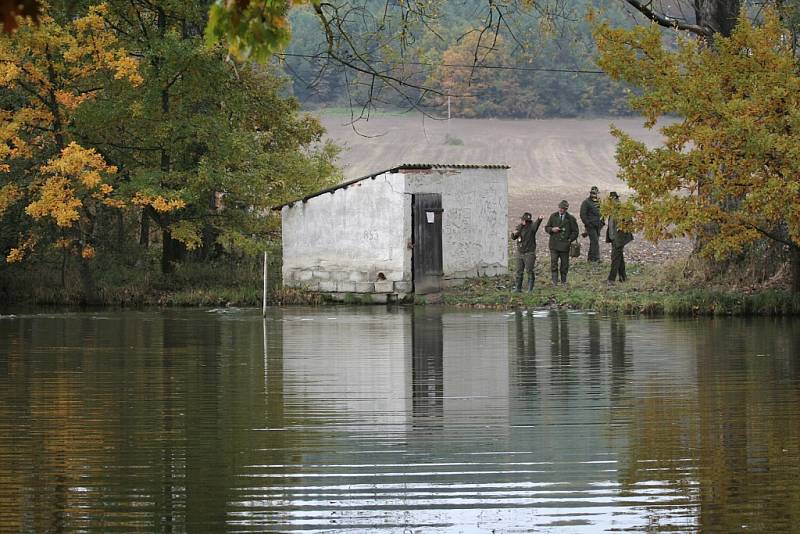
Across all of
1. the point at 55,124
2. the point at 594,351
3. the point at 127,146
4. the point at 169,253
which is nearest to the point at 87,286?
the point at 169,253

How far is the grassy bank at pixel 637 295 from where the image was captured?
27.5 m

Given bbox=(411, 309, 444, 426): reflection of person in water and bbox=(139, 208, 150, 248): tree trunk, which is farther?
bbox=(139, 208, 150, 248): tree trunk

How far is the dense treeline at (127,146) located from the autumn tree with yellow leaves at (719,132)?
10775 mm

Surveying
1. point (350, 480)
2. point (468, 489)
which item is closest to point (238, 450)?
point (350, 480)

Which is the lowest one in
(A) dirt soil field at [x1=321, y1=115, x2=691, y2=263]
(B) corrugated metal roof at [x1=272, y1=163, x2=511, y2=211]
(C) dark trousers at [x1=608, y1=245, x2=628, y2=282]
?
(C) dark trousers at [x1=608, y1=245, x2=628, y2=282]

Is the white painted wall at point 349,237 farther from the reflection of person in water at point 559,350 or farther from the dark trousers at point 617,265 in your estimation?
the reflection of person in water at point 559,350

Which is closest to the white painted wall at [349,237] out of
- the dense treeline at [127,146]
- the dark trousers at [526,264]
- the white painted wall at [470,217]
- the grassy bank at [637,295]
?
the white painted wall at [470,217]

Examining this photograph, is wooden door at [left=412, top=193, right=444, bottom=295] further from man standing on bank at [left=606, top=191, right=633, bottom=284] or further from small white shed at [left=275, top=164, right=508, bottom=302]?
man standing on bank at [left=606, top=191, right=633, bottom=284]

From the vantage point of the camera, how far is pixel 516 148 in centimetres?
8969

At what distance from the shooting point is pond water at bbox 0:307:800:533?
29.8 ft

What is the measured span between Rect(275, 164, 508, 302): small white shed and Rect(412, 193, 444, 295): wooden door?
0.07 ft

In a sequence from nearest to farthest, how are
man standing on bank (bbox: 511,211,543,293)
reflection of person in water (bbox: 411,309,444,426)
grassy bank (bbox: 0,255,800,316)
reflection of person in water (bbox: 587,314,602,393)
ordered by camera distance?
reflection of person in water (bbox: 411,309,444,426) < reflection of person in water (bbox: 587,314,602,393) < grassy bank (bbox: 0,255,800,316) < man standing on bank (bbox: 511,211,543,293)

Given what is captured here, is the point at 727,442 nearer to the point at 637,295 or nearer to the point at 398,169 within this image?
the point at 637,295

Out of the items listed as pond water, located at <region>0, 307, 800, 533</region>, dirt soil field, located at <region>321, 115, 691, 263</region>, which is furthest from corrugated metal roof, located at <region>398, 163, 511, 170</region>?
dirt soil field, located at <region>321, 115, 691, 263</region>
